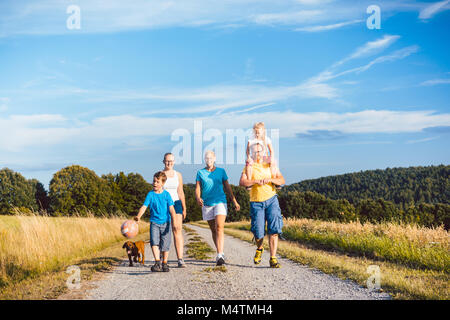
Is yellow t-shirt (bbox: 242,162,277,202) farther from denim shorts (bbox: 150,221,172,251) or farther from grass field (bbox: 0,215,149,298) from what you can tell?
grass field (bbox: 0,215,149,298)

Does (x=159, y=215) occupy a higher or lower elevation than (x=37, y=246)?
higher

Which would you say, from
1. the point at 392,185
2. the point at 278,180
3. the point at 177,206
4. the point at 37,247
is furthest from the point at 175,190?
the point at 392,185

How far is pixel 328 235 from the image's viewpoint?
15.2 metres

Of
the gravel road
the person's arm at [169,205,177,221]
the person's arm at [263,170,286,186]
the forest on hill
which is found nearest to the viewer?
the gravel road

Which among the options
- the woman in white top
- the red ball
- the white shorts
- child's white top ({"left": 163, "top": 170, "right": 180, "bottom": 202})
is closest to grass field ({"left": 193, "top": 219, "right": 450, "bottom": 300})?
the white shorts

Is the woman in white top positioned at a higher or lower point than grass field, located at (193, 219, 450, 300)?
higher

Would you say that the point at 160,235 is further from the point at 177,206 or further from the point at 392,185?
the point at 392,185

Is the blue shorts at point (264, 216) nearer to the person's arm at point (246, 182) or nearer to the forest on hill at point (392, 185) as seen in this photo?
the person's arm at point (246, 182)

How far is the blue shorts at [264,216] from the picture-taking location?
26.2ft

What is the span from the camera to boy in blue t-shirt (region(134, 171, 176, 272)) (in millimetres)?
7949

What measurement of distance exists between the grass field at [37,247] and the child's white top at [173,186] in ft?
10.7

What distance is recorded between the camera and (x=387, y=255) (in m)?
11.0

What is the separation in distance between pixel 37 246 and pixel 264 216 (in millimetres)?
6347

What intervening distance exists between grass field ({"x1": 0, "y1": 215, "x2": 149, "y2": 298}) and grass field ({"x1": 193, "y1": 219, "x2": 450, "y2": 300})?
20.5 feet
